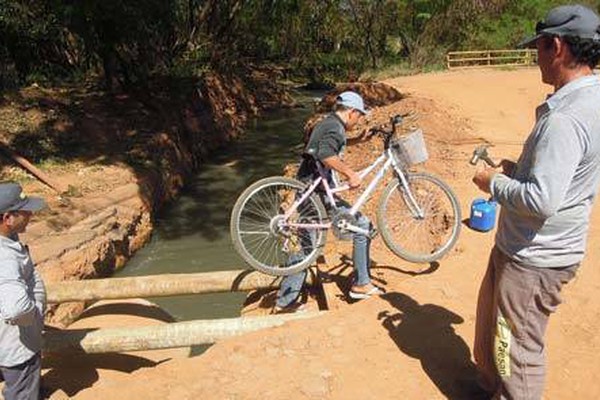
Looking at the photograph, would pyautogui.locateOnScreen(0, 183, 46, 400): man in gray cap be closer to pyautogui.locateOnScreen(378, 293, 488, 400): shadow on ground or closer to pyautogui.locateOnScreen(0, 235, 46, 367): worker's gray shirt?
pyautogui.locateOnScreen(0, 235, 46, 367): worker's gray shirt

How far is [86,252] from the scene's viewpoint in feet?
27.5

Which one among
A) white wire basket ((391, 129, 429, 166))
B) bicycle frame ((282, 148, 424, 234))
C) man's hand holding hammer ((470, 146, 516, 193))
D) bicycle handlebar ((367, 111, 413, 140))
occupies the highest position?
man's hand holding hammer ((470, 146, 516, 193))

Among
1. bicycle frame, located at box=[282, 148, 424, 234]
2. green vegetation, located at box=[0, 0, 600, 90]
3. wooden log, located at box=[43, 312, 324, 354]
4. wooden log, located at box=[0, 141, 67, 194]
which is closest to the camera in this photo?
wooden log, located at box=[43, 312, 324, 354]

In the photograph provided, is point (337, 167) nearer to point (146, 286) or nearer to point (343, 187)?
point (343, 187)

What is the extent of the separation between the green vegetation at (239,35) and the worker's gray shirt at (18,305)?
36.4ft

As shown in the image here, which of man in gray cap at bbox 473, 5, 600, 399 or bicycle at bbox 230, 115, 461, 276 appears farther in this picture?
bicycle at bbox 230, 115, 461, 276

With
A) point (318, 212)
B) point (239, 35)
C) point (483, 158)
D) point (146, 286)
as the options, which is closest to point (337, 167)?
point (318, 212)

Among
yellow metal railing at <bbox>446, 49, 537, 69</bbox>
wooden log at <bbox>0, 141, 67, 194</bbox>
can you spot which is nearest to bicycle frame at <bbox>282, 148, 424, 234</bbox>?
wooden log at <bbox>0, 141, 67, 194</bbox>

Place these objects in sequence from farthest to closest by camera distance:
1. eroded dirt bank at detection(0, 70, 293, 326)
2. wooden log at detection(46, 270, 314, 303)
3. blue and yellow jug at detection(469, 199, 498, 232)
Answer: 1. eroded dirt bank at detection(0, 70, 293, 326)
2. blue and yellow jug at detection(469, 199, 498, 232)
3. wooden log at detection(46, 270, 314, 303)

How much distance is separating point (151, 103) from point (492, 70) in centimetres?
1728

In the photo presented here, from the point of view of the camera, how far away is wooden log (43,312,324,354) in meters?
4.79

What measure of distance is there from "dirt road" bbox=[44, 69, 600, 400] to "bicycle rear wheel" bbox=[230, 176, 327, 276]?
656 mm

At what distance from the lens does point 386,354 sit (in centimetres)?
424

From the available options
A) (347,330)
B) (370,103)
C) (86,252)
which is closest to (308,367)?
(347,330)
